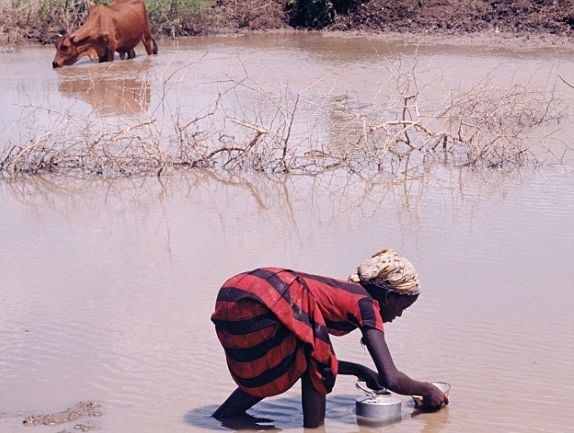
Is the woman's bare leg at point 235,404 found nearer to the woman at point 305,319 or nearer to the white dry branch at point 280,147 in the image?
the woman at point 305,319

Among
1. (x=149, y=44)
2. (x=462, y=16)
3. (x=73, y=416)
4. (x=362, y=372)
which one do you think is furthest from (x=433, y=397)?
(x=462, y=16)

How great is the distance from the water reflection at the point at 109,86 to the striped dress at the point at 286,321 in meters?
7.95

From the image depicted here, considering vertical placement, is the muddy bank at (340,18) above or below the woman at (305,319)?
above

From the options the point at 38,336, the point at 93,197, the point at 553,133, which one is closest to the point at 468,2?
the point at 553,133

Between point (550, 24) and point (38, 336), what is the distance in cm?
1356

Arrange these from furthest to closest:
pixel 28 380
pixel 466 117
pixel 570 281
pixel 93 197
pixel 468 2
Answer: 1. pixel 468 2
2. pixel 466 117
3. pixel 93 197
4. pixel 570 281
5. pixel 28 380

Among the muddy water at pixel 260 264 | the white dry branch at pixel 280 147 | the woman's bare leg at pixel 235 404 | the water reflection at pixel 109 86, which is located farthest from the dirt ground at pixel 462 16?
the woman's bare leg at pixel 235 404

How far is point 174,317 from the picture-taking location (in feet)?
18.7

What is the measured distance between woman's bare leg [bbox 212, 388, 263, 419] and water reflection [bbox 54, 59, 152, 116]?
301 inches

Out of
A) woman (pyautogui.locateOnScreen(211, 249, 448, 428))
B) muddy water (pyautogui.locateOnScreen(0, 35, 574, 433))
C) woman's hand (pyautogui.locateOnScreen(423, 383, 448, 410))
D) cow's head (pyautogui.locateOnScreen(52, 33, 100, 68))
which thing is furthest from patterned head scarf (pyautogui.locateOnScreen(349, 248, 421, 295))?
cow's head (pyautogui.locateOnScreen(52, 33, 100, 68))

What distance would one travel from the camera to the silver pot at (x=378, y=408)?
13.9 ft

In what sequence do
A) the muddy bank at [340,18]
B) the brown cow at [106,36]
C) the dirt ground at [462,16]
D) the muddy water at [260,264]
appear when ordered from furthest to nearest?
the muddy bank at [340,18] → the dirt ground at [462,16] → the brown cow at [106,36] → the muddy water at [260,264]

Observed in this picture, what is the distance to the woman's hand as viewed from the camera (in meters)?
4.17

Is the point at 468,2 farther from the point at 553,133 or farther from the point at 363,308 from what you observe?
the point at 363,308
